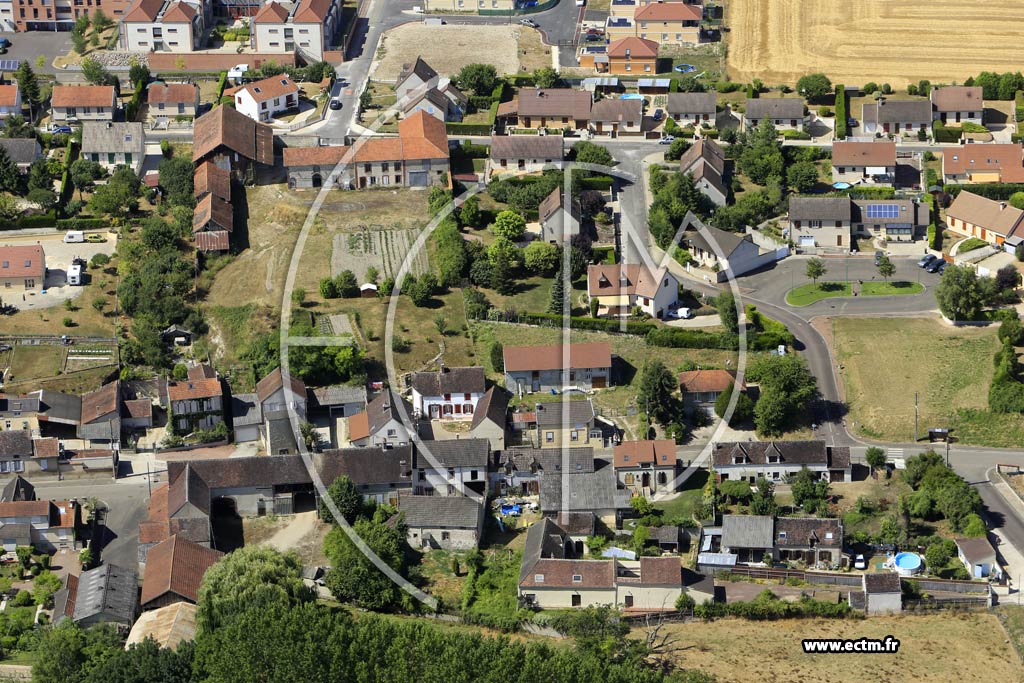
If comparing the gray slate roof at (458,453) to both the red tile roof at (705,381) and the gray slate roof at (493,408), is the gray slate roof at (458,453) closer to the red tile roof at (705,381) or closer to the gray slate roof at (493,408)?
the gray slate roof at (493,408)

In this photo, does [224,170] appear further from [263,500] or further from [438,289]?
[263,500]

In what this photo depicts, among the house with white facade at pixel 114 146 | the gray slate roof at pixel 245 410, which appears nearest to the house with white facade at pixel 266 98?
the house with white facade at pixel 114 146

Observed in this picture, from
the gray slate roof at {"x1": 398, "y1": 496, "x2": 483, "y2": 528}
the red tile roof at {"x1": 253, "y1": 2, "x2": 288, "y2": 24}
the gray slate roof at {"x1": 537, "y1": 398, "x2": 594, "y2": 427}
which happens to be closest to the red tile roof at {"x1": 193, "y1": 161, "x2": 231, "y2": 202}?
the red tile roof at {"x1": 253, "y1": 2, "x2": 288, "y2": 24}

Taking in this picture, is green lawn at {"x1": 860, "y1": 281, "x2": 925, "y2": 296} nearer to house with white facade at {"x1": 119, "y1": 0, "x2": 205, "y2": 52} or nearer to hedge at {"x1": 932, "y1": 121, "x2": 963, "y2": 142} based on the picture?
hedge at {"x1": 932, "y1": 121, "x2": 963, "y2": 142}

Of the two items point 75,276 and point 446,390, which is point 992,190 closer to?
point 446,390

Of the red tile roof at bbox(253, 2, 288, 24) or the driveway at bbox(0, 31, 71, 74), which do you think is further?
the red tile roof at bbox(253, 2, 288, 24)
